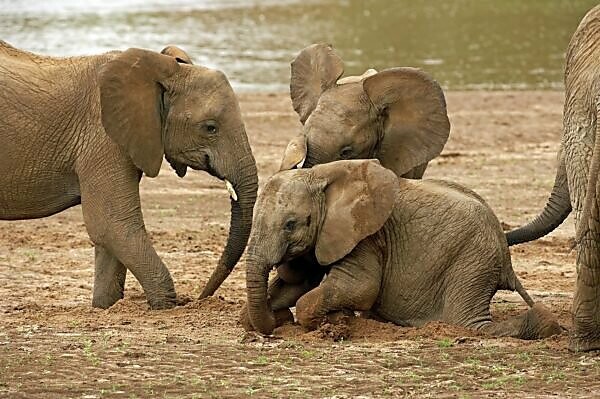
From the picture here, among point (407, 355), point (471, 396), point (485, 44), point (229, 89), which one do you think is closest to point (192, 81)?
point (229, 89)

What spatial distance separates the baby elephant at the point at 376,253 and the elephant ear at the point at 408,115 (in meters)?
0.71

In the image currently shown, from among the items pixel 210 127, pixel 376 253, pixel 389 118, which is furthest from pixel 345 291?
pixel 389 118

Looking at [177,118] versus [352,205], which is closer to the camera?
[352,205]

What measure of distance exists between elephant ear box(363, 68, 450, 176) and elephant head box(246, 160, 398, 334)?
117cm

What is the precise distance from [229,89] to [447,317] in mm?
1933

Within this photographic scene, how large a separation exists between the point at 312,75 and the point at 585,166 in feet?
9.32

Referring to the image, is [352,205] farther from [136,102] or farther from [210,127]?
[136,102]

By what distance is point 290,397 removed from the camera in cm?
654

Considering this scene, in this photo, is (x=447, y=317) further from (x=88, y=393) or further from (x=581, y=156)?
(x=88, y=393)

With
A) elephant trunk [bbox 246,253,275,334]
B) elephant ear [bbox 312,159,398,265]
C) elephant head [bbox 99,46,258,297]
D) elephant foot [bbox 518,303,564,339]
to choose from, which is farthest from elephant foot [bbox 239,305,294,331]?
elephant foot [bbox 518,303,564,339]

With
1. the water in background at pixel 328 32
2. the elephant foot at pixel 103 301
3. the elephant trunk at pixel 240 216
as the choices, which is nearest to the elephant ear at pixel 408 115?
the elephant trunk at pixel 240 216

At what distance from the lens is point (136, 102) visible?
8.81m

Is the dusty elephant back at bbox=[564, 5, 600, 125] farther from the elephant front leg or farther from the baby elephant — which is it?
the elephant front leg

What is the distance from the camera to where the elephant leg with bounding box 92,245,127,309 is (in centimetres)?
898
